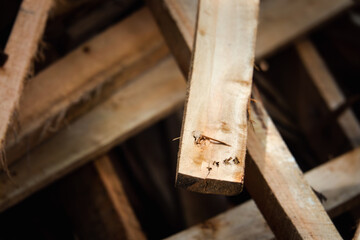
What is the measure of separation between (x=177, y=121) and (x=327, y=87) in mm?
745

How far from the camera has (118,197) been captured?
1515 mm

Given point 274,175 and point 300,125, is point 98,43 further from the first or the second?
point 300,125

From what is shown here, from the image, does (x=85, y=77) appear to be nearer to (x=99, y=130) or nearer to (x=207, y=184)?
(x=99, y=130)

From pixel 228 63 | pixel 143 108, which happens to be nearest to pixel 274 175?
pixel 228 63

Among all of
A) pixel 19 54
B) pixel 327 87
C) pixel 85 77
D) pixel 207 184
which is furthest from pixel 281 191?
pixel 327 87

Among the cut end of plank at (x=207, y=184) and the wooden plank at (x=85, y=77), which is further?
the wooden plank at (x=85, y=77)

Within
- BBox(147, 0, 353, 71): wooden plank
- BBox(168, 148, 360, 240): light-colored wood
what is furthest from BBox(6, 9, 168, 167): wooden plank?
BBox(168, 148, 360, 240): light-colored wood

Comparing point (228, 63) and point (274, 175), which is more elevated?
point (228, 63)

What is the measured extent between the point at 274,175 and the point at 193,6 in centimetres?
61

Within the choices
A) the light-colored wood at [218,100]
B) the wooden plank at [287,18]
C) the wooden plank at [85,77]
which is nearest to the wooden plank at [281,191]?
the light-colored wood at [218,100]

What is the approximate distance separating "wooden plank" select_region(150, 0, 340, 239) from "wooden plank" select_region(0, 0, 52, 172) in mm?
590

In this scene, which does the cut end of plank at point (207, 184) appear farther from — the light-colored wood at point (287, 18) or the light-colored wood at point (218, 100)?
the light-colored wood at point (287, 18)

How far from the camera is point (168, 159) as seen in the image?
2.03 meters

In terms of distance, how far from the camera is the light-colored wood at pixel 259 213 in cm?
119
